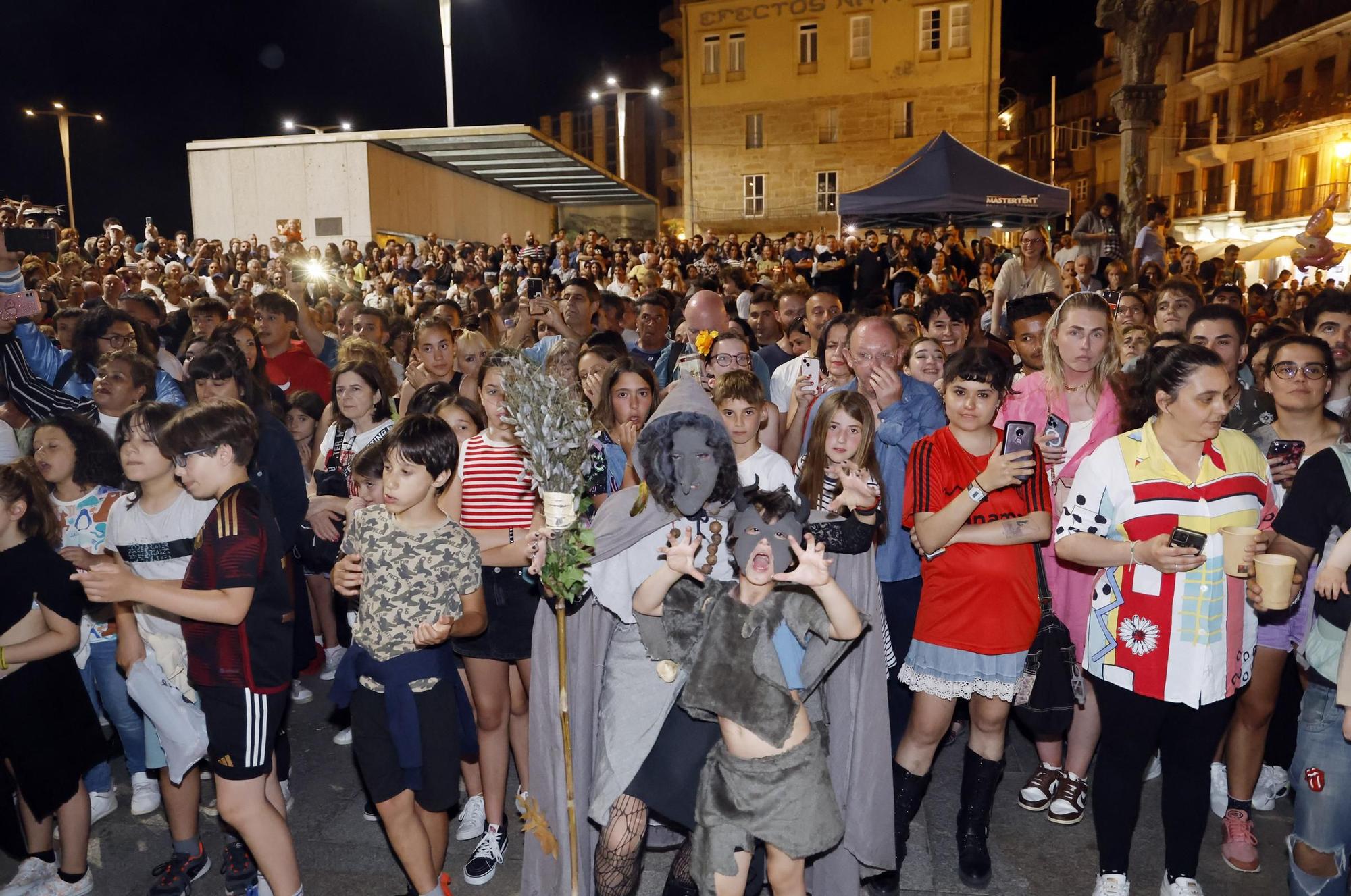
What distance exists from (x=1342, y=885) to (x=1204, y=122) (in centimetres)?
4370

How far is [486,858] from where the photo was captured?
12.7 feet

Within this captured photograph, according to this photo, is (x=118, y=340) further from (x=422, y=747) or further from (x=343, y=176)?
(x=343, y=176)

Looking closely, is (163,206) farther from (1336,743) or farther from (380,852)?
(1336,743)

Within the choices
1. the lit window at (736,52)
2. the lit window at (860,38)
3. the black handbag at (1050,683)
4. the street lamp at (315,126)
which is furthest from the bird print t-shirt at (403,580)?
the lit window at (736,52)

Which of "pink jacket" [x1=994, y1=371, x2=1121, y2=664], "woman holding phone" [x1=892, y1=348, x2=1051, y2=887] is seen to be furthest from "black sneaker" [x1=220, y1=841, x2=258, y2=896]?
"pink jacket" [x1=994, y1=371, x2=1121, y2=664]

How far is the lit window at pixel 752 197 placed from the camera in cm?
3644

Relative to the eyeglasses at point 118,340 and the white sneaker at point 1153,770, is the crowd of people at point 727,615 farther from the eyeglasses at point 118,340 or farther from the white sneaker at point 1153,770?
the eyeglasses at point 118,340

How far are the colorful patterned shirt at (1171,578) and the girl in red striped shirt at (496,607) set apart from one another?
2113mm

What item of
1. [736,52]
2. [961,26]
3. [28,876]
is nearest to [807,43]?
[736,52]

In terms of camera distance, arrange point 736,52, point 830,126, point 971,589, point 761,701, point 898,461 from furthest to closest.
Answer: point 736,52 < point 830,126 < point 898,461 < point 971,589 < point 761,701

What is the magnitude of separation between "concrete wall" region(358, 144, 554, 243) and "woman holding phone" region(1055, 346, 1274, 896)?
1591 centimetres

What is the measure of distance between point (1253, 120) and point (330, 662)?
4121 cm

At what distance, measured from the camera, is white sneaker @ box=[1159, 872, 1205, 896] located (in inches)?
Result: 134

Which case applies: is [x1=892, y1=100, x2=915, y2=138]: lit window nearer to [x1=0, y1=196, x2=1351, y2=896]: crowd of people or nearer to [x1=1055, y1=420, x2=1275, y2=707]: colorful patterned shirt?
[x1=0, y1=196, x2=1351, y2=896]: crowd of people
